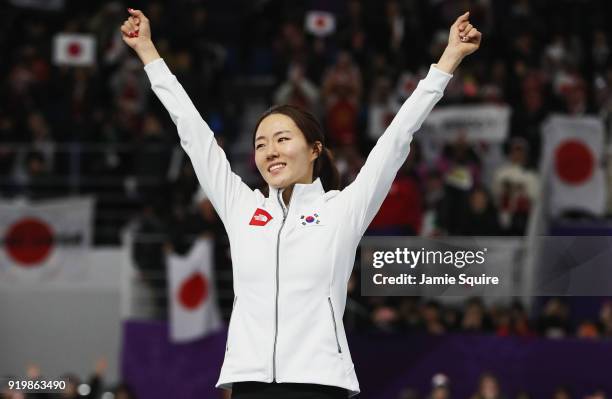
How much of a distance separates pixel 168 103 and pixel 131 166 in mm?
12082

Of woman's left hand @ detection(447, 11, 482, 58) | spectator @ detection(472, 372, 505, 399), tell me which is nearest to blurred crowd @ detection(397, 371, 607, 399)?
spectator @ detection(472, 372, 505, 399)

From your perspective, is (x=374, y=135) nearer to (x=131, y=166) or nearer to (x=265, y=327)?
(x=131, y=166)

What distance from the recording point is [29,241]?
15367 mm

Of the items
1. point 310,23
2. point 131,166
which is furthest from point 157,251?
point 310,23

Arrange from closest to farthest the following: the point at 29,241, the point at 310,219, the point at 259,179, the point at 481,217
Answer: the point at 310,219 → the point at 481,217 → the point at 259,179 → the point at 29,241

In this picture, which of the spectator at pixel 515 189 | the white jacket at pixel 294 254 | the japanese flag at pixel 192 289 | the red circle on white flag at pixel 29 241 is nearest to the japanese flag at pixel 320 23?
the spectator at pixel 515 189

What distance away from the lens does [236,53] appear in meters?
20.1

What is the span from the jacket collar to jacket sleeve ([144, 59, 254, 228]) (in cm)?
11

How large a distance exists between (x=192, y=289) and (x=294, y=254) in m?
9.64

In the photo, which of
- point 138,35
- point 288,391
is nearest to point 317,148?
point 138,35

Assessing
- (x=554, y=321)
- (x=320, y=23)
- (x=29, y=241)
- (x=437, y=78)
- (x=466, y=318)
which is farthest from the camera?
(x=320, y=23)

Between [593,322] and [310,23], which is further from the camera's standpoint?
[310,23]

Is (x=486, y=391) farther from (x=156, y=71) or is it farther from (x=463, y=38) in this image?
(x=156, y=71)

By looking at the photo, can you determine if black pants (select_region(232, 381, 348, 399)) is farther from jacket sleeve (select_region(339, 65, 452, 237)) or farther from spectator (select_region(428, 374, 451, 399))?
spectator (select_region(428, 374, 451, 399))
